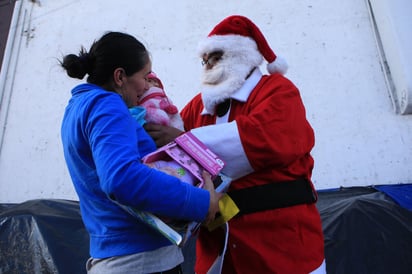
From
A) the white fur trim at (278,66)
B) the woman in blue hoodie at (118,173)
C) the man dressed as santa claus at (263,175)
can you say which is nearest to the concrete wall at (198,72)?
the white fur trim at (278,66)

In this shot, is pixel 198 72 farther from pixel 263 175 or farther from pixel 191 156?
pixel 191 156

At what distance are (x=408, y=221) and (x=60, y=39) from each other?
3.97 metres

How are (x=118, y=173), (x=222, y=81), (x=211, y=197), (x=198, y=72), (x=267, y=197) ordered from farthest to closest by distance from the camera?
(x=198, y=72) → (x=222, y=81) → (x=267, y=197) → (x=211, y=197) → (x=118, y=173)

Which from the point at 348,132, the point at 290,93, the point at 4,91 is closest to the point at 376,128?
the point at 348,132

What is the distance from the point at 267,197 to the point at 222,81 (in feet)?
1.64

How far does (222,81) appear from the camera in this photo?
4.46ft

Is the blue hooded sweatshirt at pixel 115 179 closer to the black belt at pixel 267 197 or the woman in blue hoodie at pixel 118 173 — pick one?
the woman in blue hoodie at pixel 118 173

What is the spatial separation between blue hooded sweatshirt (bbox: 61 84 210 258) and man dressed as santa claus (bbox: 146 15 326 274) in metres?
0.23

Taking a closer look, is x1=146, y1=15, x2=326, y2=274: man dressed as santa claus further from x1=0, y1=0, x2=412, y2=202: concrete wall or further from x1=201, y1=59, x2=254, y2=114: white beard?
x1=0, y1=0, x2=412, y2=202: concrete wall

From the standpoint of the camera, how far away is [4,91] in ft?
13.1

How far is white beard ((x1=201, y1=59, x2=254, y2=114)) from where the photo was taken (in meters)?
1.31

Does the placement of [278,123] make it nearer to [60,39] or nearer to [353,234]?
[353,234]

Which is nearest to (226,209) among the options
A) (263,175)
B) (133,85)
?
(263,175)

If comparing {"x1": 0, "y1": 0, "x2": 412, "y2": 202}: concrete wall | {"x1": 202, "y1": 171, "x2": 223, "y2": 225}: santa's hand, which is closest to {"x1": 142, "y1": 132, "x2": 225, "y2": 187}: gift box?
{"x1": 202, "y1": 171, "x2": 223, "y2": 225}: santa's hand
